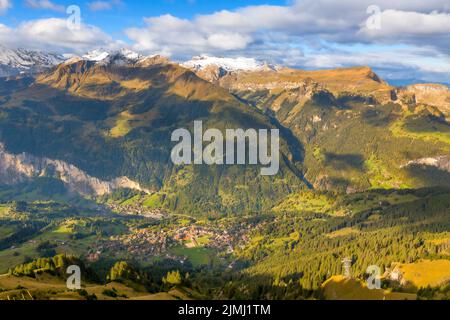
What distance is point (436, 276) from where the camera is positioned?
156m

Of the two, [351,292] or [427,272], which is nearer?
[351,292]

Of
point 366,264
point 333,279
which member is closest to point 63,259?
point 333,279

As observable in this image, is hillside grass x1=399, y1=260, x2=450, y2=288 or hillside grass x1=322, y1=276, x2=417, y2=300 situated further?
hillside grass x1=399, y1=260, x2=450, y2=288

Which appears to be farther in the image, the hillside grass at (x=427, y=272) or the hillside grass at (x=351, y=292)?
the hillside grass at (x=427, y=272)

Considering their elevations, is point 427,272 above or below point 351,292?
below
